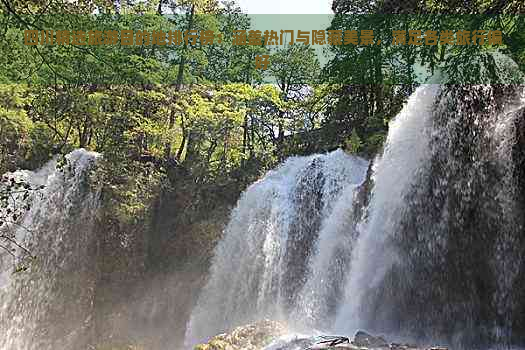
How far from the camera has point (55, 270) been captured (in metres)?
14.6

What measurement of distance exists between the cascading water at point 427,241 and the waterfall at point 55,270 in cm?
545

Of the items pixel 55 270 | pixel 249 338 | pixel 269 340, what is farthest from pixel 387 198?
pixel 55 270

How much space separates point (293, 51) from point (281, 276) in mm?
12045

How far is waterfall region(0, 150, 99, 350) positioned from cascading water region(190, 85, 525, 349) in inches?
214

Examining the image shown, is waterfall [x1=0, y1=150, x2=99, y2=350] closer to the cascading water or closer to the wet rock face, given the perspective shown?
the cascading water

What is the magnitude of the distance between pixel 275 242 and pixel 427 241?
476 cm

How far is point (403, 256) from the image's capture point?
8.94 meters

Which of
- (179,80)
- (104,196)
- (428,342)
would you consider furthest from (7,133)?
(428,342)

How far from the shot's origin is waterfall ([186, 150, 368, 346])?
1180cm

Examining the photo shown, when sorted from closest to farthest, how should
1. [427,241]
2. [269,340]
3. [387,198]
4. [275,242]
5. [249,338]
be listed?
[269,340]
[249,338]
[427,241]
[387,198]
[275,242]

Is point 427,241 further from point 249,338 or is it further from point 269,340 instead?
point 249,338

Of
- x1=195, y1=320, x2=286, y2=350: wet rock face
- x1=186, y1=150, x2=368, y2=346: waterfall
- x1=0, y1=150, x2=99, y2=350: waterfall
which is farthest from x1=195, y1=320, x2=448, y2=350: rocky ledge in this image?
x1=0, y1=150, x2=99, y2=350: waterfall

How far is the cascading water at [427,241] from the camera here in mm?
7727

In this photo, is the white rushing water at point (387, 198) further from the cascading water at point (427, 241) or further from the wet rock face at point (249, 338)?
the wet rock face at point (249, 338)
